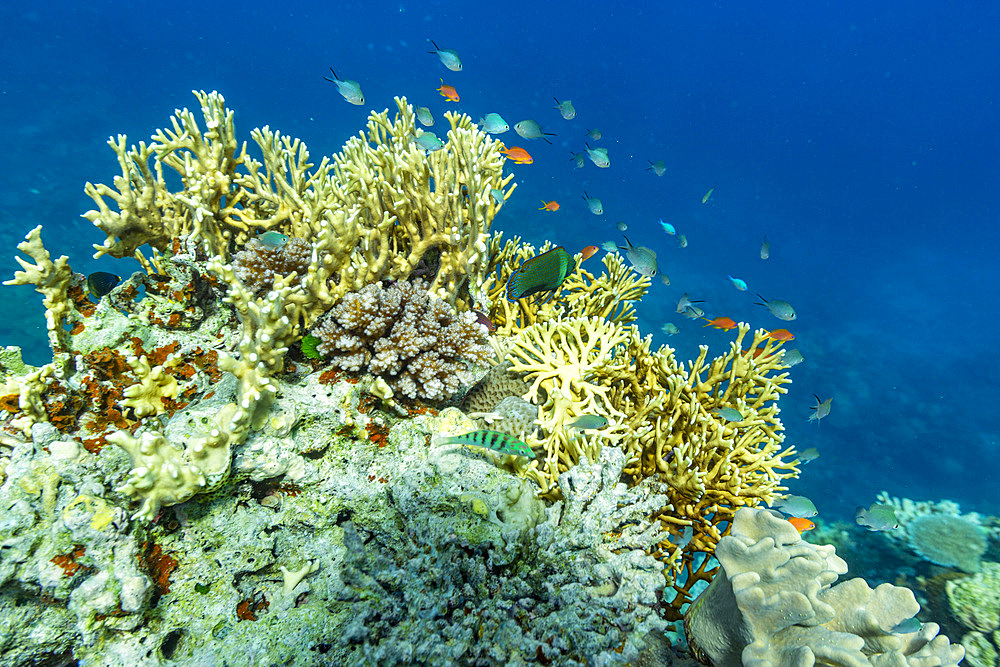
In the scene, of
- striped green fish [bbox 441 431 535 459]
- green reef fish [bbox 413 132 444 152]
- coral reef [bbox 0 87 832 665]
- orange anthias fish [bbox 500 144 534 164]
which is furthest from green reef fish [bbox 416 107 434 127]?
striped green fish [bbox 441 431 535 459]

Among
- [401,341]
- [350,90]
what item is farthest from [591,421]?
[350,90]

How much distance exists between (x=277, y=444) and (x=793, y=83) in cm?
14241

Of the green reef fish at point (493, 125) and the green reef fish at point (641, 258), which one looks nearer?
the green reef fish at point (641, 258)

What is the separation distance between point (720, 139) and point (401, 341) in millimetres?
109685

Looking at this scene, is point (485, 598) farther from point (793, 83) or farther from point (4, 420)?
point (793, 83)

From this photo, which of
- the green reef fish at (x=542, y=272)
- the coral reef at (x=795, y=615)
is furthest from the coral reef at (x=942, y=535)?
the green reef fish at (x=542, y=272)

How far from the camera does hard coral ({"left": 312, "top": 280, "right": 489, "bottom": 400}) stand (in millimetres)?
3182

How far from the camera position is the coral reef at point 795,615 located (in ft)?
5.85

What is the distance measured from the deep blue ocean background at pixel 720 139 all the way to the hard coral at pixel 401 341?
17.9 metres

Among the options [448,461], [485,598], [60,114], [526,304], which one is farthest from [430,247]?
[60,114]

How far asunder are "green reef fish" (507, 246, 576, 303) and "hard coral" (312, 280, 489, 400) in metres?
0.89

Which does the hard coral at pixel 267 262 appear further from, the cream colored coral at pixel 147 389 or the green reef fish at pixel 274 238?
the cream colored coral at pixel 147 389

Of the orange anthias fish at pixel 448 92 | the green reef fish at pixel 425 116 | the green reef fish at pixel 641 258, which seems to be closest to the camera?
the green reef fish at pixel 641 258

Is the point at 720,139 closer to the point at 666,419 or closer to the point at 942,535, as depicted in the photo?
the point at 942,535
